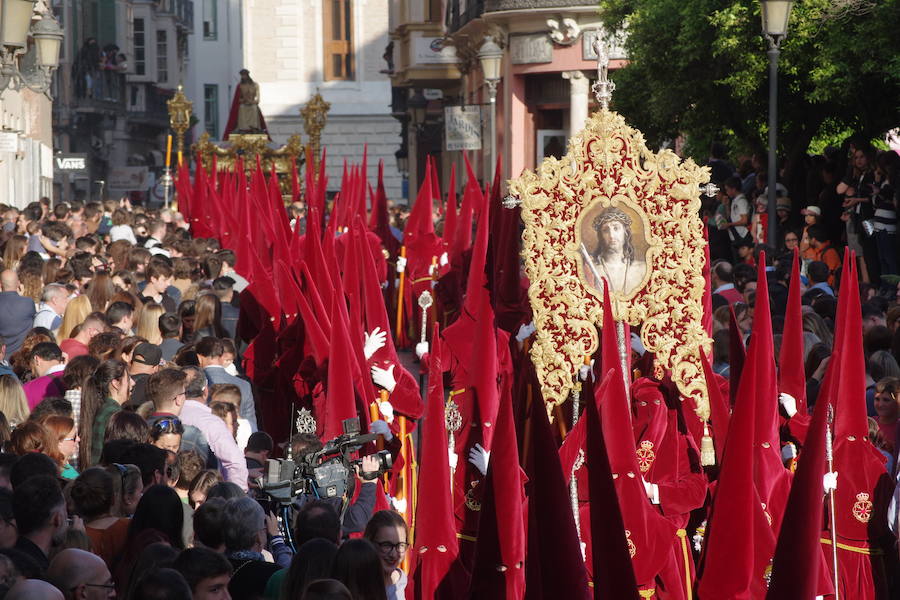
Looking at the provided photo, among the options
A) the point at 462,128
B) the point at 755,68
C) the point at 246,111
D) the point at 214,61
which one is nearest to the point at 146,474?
the point at 755,68

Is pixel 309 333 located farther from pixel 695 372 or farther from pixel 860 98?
pixel 860 98

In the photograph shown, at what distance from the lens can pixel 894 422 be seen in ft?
24.8

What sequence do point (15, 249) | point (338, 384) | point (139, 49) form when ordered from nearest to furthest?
point (338, 384)
point (15, 249)
point (139, 49)

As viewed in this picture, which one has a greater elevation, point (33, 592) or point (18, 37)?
point (18, 37)

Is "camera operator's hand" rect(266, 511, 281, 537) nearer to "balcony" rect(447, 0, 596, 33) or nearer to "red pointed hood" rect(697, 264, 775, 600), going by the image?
"red pointed hood" rect(697, 264, 775, 600)

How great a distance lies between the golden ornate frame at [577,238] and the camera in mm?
7910

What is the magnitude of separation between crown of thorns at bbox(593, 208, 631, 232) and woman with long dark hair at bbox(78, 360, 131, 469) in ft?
7.98

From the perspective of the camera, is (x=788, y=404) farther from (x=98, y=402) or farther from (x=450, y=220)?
(x=450, y=220)

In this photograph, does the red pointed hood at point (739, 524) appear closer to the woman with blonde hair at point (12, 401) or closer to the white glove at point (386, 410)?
the white glove at point (386, 410)

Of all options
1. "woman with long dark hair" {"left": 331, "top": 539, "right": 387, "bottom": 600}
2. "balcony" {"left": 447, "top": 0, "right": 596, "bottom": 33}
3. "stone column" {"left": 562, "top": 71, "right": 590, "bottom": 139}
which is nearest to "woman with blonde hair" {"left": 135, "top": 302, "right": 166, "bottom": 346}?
"woman with long dark hair" {"left": 331, "top": 539, "right": 387, "bottom": 600}

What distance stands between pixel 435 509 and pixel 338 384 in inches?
68.5

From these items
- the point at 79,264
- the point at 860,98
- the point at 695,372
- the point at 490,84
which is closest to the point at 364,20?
the point at 490,84

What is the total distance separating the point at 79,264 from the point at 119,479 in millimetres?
6548

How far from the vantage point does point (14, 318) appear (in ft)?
35.1
